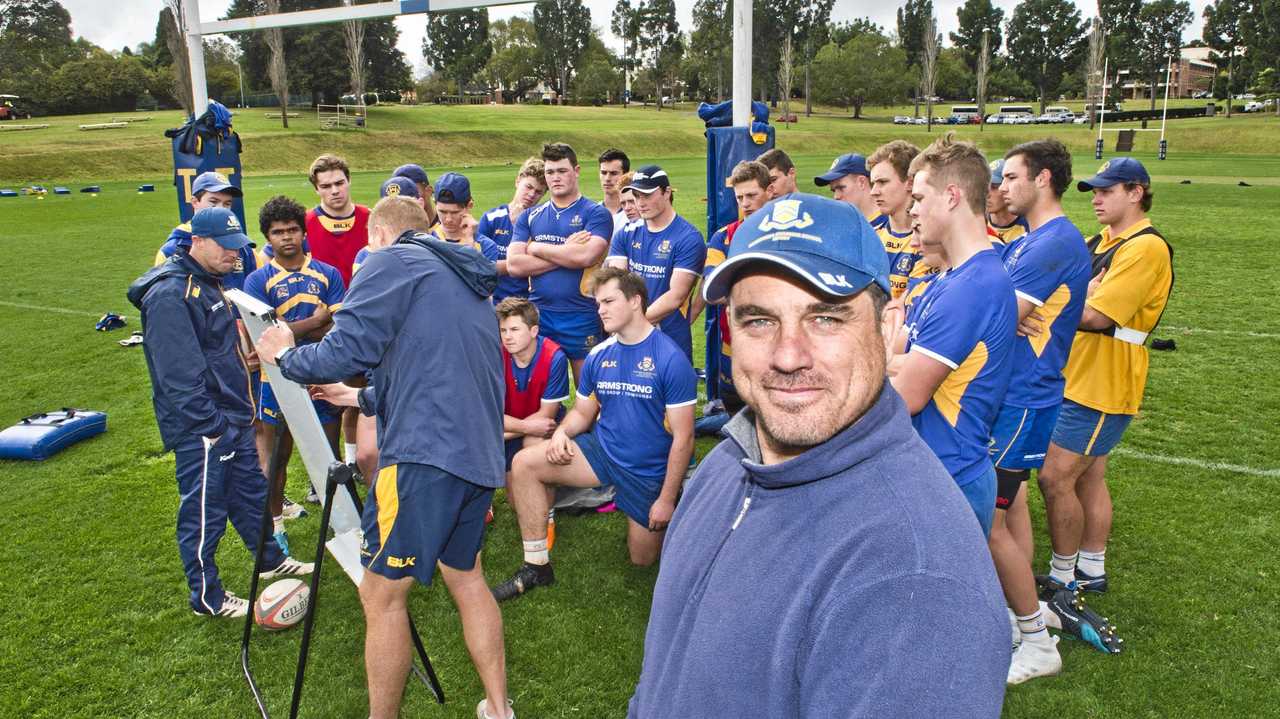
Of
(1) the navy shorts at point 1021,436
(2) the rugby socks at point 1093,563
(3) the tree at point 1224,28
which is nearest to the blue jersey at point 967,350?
(1) the navy shorts at point 1021,436

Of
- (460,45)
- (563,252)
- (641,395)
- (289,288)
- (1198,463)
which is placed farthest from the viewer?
(460,45)

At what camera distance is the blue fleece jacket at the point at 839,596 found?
43.7 inches

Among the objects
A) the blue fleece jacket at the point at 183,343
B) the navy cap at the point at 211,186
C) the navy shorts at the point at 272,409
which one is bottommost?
the navy shorts at the point at 272,409

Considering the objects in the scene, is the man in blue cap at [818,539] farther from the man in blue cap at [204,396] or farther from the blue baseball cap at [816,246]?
the man in blue cap at [204,396]

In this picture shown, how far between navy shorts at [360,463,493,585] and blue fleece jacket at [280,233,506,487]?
0.21 ft

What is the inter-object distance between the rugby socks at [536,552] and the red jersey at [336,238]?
2.89 metres

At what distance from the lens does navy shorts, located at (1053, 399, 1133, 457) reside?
4.63 m

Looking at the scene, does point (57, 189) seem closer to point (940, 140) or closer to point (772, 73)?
point (940, 140)

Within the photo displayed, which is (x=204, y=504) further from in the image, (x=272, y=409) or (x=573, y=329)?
(x=573, y=329)

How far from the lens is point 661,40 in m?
105

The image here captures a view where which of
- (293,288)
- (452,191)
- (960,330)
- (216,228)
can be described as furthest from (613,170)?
(960,330)

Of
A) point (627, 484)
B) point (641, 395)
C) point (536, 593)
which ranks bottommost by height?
point (536, 593)

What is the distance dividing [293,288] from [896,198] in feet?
13.4

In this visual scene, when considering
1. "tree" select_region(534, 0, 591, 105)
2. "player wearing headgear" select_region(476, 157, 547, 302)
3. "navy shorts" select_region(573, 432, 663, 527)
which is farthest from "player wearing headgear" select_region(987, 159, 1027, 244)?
"tree" select_region(534, 0, 591, 105)
